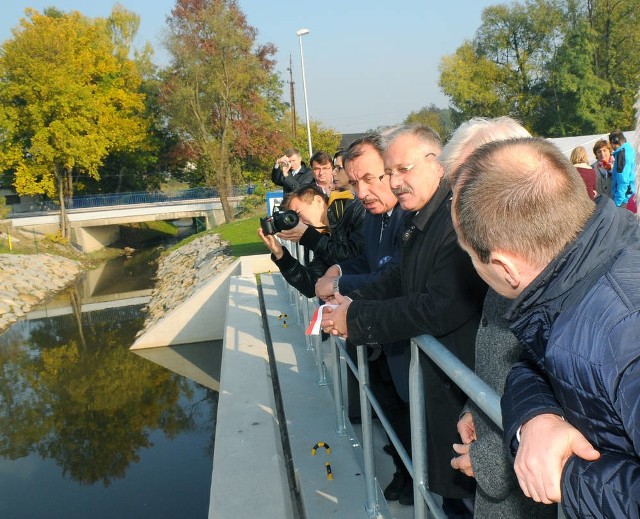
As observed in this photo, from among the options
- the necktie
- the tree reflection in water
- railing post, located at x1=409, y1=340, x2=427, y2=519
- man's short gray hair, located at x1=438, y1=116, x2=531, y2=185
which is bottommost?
the tree reflection in water

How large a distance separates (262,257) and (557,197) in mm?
10765

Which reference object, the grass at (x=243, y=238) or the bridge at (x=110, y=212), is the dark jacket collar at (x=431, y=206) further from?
the bridge at (x=110, y=212)

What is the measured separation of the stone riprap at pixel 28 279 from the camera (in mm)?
19844

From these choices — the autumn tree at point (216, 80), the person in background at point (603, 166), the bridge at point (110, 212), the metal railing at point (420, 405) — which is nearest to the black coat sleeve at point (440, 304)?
the metal railing at point (420, 405)

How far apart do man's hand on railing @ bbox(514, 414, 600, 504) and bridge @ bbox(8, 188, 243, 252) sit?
3361 centimetres

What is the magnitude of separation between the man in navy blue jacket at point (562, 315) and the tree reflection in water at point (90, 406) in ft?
27.3

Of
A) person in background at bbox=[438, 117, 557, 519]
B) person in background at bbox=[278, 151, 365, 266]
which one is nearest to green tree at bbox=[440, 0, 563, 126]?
person in background at bbox=[278, 151, 365, 266]

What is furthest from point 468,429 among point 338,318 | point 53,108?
point 53,108

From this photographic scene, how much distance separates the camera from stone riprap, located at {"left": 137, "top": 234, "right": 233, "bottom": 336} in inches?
683

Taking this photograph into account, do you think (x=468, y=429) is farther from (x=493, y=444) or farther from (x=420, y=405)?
(x=420, y=405)

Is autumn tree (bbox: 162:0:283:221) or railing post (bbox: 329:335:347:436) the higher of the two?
autumn tree (bbox: 162:0:283:221)

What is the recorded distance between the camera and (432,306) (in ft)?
6.84

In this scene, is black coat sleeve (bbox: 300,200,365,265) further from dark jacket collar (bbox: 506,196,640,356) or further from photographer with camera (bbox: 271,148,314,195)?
photographer with camera (bbox: 271,148,314,195)

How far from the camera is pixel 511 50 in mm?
38219
